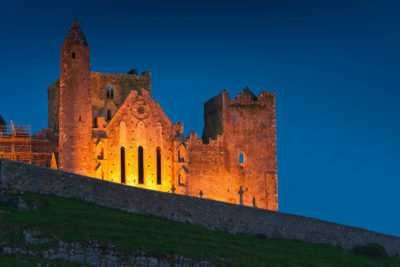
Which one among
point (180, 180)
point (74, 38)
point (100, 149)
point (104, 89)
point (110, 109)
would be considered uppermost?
point (74, 38)

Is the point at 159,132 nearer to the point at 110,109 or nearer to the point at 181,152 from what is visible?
the point at 181,152

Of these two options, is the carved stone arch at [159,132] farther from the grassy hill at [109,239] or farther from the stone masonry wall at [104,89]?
the grassy hill at [109,239]

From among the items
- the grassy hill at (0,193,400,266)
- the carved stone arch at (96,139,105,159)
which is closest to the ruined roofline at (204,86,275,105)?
the carved stone arch at (96,139,105,159)

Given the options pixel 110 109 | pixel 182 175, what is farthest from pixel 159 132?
pixel 110 109

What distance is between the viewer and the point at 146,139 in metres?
A: 53.8

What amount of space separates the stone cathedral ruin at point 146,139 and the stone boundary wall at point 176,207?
14.3 m

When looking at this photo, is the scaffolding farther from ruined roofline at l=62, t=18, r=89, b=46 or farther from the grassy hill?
the grassy hill

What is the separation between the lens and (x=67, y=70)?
166 feet

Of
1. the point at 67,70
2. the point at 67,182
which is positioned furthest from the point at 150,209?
the point at 67,70

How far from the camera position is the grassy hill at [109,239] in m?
27.7

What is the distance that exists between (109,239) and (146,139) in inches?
986

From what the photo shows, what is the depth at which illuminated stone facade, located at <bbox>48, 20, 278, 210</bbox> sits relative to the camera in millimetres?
50312

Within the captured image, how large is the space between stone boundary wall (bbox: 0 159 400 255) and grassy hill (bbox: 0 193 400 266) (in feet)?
2.67

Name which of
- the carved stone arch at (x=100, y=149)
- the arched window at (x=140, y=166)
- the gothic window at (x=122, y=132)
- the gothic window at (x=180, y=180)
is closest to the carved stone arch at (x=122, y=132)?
the gothic window at (x=122, y=132)
